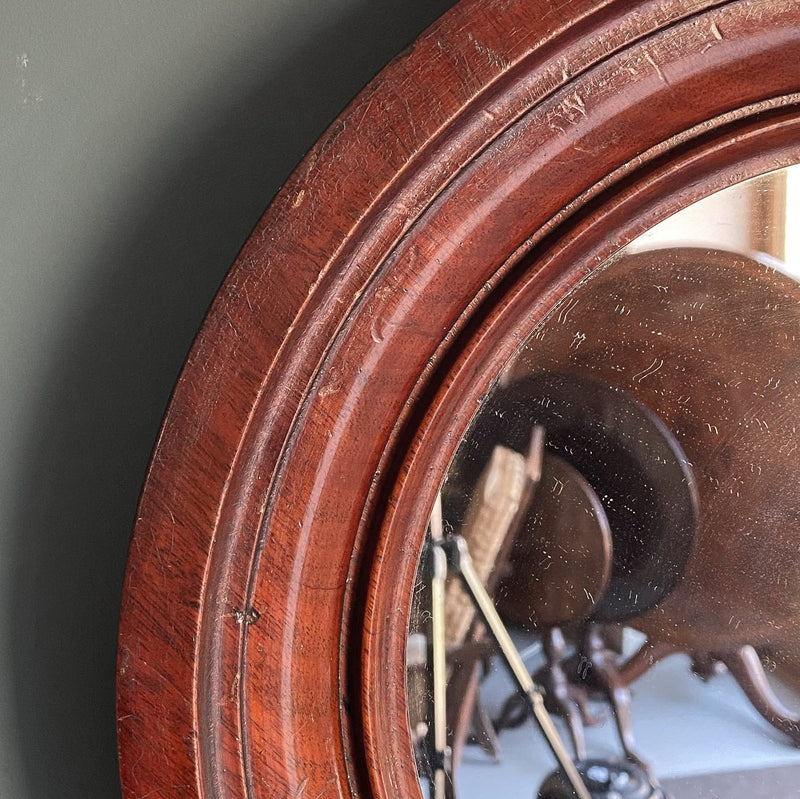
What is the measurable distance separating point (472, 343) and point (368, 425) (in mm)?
52

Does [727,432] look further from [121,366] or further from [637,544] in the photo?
[121,366]

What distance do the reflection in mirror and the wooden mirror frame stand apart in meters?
0.02

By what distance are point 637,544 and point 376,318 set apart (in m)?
0.16

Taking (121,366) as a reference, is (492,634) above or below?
below

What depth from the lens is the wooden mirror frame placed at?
0.88 feet

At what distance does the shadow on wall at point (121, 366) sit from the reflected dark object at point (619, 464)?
0.44ft

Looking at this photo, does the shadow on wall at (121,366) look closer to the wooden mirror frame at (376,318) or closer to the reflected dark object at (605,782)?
the wooden mirror frame at (376,318)

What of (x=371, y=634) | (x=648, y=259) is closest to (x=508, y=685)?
(x=371, y=634)

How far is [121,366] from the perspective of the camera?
320 millimetres

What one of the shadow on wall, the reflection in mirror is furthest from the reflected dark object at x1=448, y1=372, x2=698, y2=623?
the shadow on wall

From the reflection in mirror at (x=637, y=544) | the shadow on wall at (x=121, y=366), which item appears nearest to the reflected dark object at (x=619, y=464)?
the reflection in mirror at (x=637, y=544)

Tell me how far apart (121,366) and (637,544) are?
0.24m

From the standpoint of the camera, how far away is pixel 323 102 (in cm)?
31

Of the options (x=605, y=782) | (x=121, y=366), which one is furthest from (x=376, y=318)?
(x=605, y=782)
